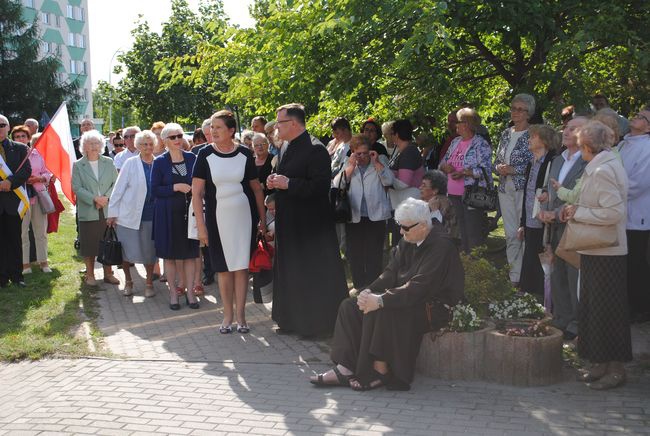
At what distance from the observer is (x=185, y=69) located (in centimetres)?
1032

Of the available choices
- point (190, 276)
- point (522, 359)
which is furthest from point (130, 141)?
point (522, 359)

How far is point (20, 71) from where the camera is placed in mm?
37844

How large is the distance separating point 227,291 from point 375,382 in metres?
2.22

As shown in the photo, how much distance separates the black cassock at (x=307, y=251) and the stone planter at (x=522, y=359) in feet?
6.11

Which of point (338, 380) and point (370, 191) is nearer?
point (338, 380)

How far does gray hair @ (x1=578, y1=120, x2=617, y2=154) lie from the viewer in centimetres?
609

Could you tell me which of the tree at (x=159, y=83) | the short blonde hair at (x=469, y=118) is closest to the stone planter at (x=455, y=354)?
the short blonde hair at (x=469, y=118)

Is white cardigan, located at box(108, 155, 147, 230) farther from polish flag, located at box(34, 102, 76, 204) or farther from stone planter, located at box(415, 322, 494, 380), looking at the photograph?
stone planter, located at box(415, 322, 494, 380)

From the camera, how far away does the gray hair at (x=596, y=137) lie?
6094 mm

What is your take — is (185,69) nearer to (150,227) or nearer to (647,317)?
(150,227)

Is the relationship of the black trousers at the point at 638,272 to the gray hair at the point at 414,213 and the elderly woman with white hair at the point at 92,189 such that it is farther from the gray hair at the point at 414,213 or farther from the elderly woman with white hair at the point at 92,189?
the elderly woman with white hair at the point at 92,189

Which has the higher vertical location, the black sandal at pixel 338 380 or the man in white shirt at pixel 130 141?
the man in white shirt at pixel 130 141

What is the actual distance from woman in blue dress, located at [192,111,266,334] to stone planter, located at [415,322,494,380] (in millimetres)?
2182

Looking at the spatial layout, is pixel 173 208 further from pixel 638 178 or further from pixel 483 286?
pixel 638 178
